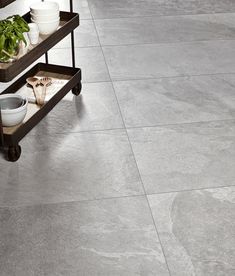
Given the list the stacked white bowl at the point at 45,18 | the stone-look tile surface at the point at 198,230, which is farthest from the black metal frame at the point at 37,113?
the stone-look tile surface at the point at 198,230

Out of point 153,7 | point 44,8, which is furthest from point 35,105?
point 153,7

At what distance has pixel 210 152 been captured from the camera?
3068 millimetres

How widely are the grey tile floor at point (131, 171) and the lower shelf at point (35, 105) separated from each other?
0.09 meters

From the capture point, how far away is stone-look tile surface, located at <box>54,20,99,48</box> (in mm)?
4363

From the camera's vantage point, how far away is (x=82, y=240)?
2461 millimetres

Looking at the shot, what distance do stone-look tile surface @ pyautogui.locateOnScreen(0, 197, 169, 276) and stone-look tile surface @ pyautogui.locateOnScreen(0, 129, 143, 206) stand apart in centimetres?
8

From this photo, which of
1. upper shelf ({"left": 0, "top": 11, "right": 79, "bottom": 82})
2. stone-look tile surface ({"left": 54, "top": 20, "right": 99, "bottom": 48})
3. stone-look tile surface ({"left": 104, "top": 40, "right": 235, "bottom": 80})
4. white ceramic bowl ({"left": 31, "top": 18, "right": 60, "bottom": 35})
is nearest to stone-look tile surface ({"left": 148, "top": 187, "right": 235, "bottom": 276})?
upper shelf ({"left": 0, "top": 11, "right": 79, "bottom": 82})

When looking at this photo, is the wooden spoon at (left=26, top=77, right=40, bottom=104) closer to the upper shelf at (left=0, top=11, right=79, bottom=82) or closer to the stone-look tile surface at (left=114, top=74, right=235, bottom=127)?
the upper shelf at (left=0, top=11, right=79, bottom=82)

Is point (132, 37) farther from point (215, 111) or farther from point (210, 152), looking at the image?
point (210, 152)

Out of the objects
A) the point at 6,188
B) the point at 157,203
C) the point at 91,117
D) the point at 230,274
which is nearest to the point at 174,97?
the point at 91,117

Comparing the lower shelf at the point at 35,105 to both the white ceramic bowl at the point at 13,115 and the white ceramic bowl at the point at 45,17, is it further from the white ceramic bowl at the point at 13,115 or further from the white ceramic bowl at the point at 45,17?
the white ceramic bowl at the point at 45,17

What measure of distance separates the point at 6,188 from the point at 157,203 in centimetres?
73

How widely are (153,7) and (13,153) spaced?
2663 millimetres

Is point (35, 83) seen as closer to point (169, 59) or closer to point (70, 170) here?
point (70, 170)
